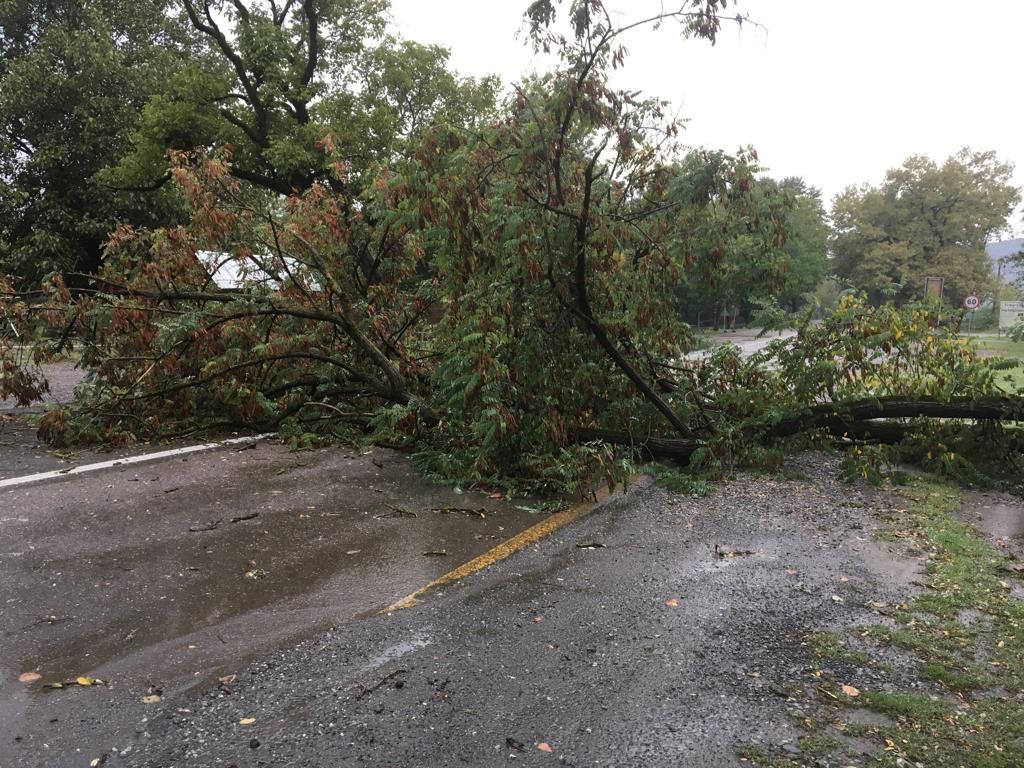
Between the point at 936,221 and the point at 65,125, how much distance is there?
136 feet

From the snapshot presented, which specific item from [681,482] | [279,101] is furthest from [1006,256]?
[681,482]

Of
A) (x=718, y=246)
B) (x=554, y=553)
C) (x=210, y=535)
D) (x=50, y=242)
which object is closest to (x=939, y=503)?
(x=718, y=246)

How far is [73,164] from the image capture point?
20062 millimetres

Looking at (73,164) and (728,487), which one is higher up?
(73,164)

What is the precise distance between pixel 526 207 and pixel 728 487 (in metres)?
2.64

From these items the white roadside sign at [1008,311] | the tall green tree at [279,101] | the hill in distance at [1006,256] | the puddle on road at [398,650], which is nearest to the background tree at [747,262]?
the puddle on road at [398,650]

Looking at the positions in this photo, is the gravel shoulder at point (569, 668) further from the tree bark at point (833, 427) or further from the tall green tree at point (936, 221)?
the tall green tree at point (936, 221)

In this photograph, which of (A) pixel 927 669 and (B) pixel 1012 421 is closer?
(A) pixel 927 669

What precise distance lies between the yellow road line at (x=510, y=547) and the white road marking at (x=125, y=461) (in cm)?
341

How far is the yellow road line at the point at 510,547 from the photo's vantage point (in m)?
3.70

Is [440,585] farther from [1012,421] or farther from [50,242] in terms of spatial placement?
[50,242]

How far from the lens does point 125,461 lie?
20.3 feet

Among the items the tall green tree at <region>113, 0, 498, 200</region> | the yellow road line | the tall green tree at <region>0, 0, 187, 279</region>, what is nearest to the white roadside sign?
the tall green tree at <region>113, 0, 498, 200</region>

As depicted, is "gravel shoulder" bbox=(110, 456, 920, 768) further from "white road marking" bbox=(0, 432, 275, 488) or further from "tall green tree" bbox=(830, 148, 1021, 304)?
"tall green tree" bbox=(830, 148, 1021, 304)
